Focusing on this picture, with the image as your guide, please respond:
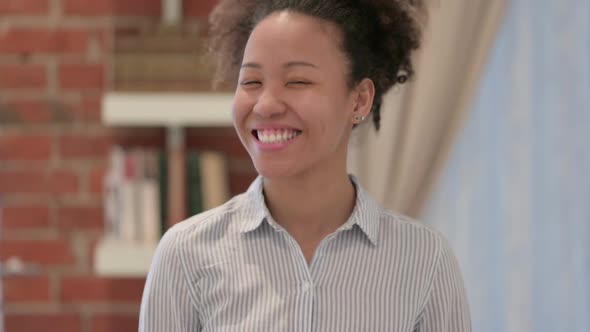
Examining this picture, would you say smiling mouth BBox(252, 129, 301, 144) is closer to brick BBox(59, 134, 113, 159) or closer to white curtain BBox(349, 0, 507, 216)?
white curtain BBox(349, 0, 507, 216)

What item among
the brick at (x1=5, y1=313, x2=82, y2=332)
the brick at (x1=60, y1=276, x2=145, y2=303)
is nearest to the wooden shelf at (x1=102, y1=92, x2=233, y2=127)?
the brick at (x1=60, y1=276, x2=145, y2=303)

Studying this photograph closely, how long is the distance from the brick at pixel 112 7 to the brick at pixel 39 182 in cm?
41

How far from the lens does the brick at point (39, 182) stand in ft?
7.23

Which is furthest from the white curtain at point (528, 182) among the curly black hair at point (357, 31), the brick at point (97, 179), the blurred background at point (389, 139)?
the brick at point (97, 179)

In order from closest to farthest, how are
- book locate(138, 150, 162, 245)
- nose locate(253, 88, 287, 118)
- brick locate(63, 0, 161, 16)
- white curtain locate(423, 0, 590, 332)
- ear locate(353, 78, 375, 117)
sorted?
nose locate(253, 88, 287, 118) < ear locate(353, 78, 375, 117) < white curtain locate(423, 0, 590, 332) < book locate(138, 150, 162, 245) < brick locate(63, 0, 161, 16)

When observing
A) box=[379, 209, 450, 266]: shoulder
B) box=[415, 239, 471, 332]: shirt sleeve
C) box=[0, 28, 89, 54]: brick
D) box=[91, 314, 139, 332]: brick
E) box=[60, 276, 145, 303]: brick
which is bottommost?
box=[91, 314, 139, 332]: brick

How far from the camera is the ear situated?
4.15ft

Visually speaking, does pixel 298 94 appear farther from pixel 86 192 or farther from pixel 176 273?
pixel 86 192

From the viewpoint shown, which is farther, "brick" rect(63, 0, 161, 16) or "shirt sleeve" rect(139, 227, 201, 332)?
"brick" rect(63, 0, 161, 16)

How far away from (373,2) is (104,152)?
1.12 m

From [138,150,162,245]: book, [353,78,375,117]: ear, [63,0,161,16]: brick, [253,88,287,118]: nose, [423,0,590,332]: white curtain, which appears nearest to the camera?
[253,88,287,118]: nose

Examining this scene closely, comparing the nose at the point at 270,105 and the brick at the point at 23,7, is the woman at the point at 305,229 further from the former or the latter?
the brick at the point at 23,7

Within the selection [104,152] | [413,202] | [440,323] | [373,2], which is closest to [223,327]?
[440,323]

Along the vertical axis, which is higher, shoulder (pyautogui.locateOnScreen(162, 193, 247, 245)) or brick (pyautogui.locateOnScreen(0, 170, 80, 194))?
brick (pyautogui.locateOnScreen(0, 170, 80, 194))
